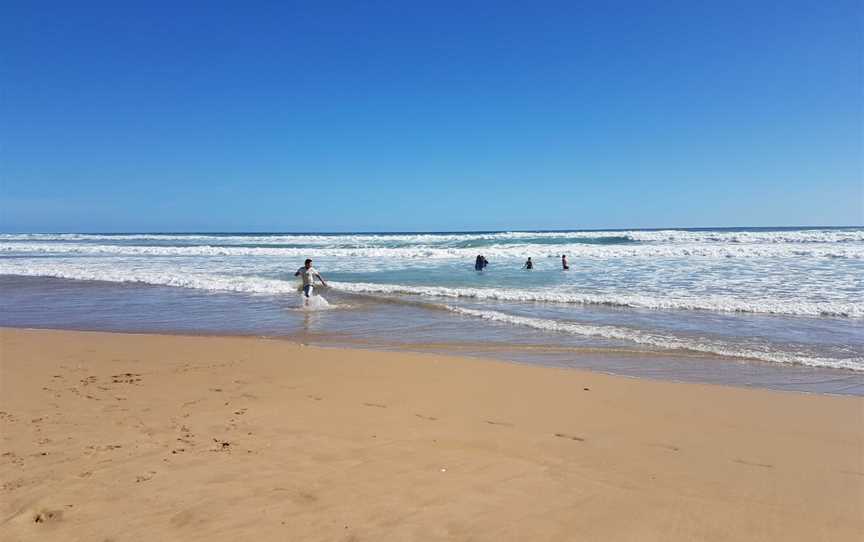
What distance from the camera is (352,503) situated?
3.38 m

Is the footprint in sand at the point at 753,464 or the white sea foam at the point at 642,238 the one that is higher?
the white sea foam at the point at 642,238

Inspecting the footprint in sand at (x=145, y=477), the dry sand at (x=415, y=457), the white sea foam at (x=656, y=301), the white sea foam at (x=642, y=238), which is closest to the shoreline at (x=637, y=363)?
the dry sand at (x=415, y=457)

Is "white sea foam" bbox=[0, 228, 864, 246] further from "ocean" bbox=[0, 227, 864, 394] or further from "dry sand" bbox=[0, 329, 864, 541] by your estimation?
"dry sand" bbox=[0, 329, 864, 541]

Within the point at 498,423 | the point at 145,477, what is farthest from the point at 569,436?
the point at 145,477

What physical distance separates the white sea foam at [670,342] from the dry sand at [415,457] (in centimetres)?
204

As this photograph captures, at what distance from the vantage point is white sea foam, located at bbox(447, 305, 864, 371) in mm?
7840

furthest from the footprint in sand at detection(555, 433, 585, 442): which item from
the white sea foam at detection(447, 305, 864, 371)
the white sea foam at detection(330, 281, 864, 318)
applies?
the white sea foam at detection(330, 281, 864, 318)

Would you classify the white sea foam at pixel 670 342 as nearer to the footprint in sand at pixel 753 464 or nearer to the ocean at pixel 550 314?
the ocean at pixel 550 314

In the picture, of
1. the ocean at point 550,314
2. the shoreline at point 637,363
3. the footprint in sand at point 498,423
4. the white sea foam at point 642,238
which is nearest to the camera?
the footprint in sand at point 498,423

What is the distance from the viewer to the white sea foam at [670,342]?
7.84m

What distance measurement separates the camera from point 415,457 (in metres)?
4.14

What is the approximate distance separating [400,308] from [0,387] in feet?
28.6

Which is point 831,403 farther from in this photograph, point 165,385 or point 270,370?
point 165,385

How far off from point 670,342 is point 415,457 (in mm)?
6607
